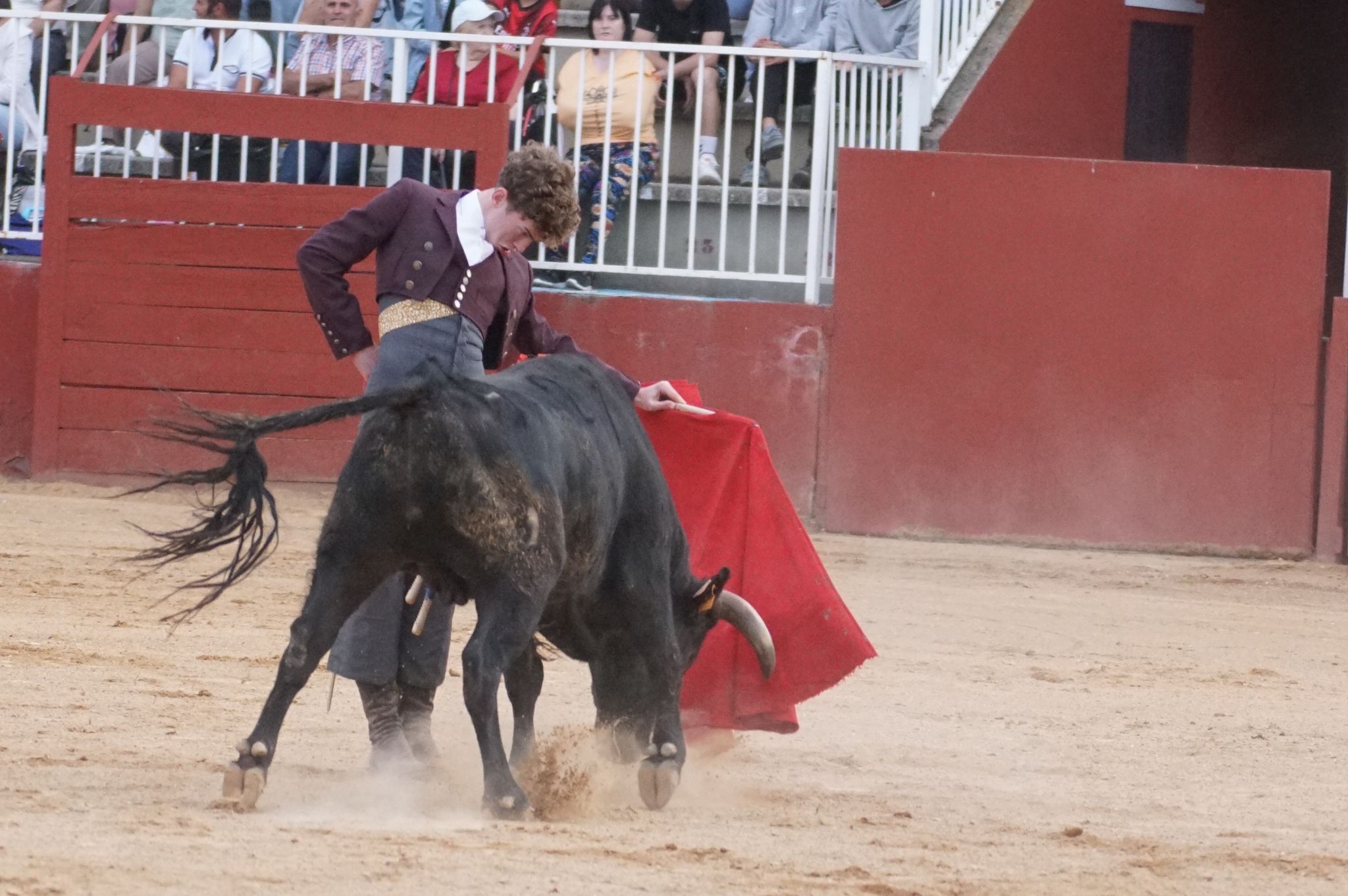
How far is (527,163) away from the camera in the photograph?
4004mm

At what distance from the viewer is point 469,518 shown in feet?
11.6

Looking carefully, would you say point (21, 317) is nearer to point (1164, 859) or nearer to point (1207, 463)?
point (1207, 463)

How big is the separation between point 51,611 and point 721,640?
2551 millimetres

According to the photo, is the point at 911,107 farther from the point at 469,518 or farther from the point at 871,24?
the point at 469,518

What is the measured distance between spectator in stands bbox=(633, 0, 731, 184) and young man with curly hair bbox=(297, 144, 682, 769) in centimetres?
451

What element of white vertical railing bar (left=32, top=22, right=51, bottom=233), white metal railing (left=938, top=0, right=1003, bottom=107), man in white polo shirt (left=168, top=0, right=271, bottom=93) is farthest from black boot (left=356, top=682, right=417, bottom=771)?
white metal railing (left=938, top=0, right=1003, bottom=107)

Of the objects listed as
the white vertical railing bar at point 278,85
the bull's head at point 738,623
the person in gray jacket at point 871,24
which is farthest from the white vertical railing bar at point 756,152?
the bull's head at point 738,623

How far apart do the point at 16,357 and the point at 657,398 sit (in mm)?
5193

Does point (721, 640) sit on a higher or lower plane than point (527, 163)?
lower

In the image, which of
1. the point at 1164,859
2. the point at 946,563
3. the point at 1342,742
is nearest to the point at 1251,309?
the point at 946,563

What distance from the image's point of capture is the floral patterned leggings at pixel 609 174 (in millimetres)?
8531

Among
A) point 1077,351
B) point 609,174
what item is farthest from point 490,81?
point 1077,351

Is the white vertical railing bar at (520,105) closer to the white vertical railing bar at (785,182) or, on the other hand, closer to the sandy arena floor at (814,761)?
the white vertical railing bar at (785,182)

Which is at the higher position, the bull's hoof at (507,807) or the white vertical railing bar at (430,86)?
the white vertical railing bar at (430,86)
